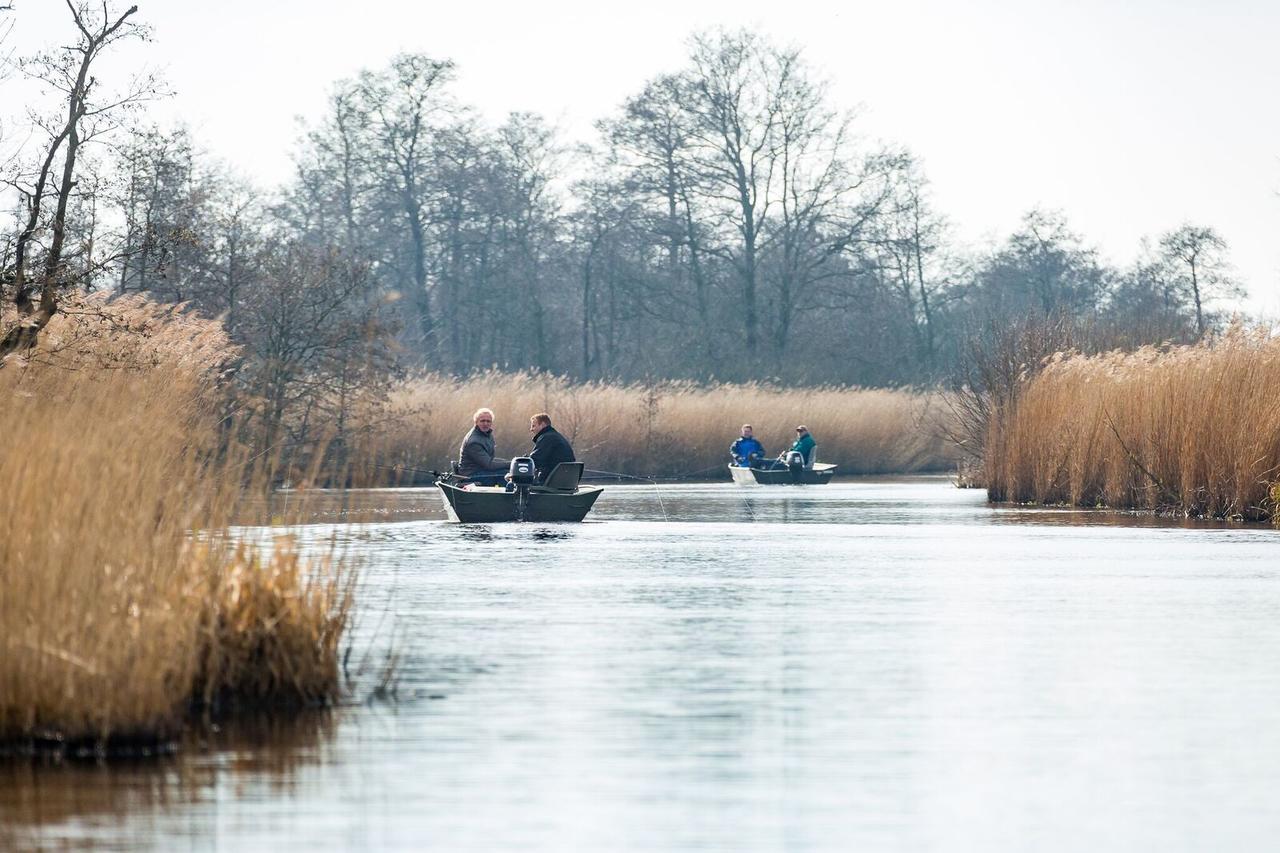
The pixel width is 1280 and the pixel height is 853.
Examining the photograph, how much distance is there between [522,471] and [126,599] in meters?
17.4

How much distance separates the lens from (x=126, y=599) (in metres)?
9.62

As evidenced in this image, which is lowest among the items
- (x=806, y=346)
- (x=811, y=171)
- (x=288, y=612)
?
(x=288, y=612)

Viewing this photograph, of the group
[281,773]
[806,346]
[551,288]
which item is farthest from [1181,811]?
[551,288]

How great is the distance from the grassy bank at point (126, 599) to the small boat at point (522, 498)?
582 inches

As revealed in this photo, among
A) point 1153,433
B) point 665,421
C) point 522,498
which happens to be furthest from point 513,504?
point 665,421

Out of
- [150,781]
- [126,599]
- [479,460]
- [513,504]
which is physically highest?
[479,460]

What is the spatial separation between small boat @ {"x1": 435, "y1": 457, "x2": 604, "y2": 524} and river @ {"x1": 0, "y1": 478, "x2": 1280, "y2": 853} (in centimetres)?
763

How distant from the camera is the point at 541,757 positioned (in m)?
9.34

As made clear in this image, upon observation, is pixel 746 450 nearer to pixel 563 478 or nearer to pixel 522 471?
pixel 563 478

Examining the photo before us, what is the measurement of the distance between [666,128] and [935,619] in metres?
42.7

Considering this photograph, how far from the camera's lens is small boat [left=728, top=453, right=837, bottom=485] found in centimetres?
4275

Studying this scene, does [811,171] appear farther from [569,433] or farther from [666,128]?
[569,433]

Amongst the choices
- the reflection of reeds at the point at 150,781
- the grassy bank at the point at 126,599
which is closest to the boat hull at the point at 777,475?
the grassy bank at the point at 126,599

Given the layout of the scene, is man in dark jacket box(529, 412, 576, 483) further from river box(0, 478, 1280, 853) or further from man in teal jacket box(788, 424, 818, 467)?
man in teal jacket box(788, 424, 818, 467)
